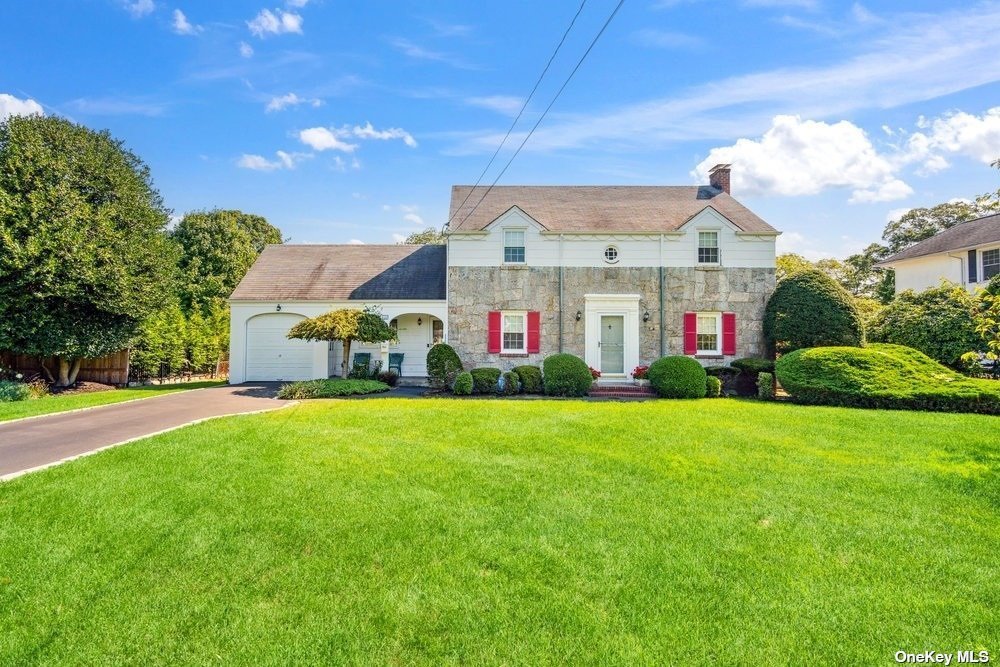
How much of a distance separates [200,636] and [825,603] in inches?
162

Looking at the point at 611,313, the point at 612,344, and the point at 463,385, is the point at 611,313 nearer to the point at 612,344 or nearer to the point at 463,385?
the point at 612,344

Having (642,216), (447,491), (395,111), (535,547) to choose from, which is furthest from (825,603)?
(642,216)

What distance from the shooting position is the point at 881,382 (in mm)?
12203

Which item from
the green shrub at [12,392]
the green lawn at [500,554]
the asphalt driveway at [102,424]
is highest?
the green shrub at [12,392]

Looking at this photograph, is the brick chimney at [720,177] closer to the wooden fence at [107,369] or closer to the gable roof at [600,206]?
the gable roof at [600,206]

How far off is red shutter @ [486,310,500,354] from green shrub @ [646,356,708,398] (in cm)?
563

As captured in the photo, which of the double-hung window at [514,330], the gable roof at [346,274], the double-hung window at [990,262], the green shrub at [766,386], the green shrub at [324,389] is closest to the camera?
the green shrub at [324,389]

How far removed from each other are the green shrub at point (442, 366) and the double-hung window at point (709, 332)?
8.61 meters

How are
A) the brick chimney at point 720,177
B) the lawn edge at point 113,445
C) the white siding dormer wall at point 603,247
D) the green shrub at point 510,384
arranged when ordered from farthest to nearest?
the brick chimney at point 720,177
the white siding dormer wall at point 603,247
the green shrub at point 510,384
the lawn edge at point 113,445

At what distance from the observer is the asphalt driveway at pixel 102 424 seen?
703 centimetres

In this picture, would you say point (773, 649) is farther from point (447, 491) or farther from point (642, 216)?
point (642, 216)

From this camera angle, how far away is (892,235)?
35.2 meters

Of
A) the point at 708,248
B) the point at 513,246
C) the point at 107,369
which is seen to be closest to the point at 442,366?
the point at 513,246

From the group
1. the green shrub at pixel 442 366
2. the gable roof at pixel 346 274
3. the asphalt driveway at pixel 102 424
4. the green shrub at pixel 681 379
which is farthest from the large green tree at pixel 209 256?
Result: the green shrub at pixel 681 379
